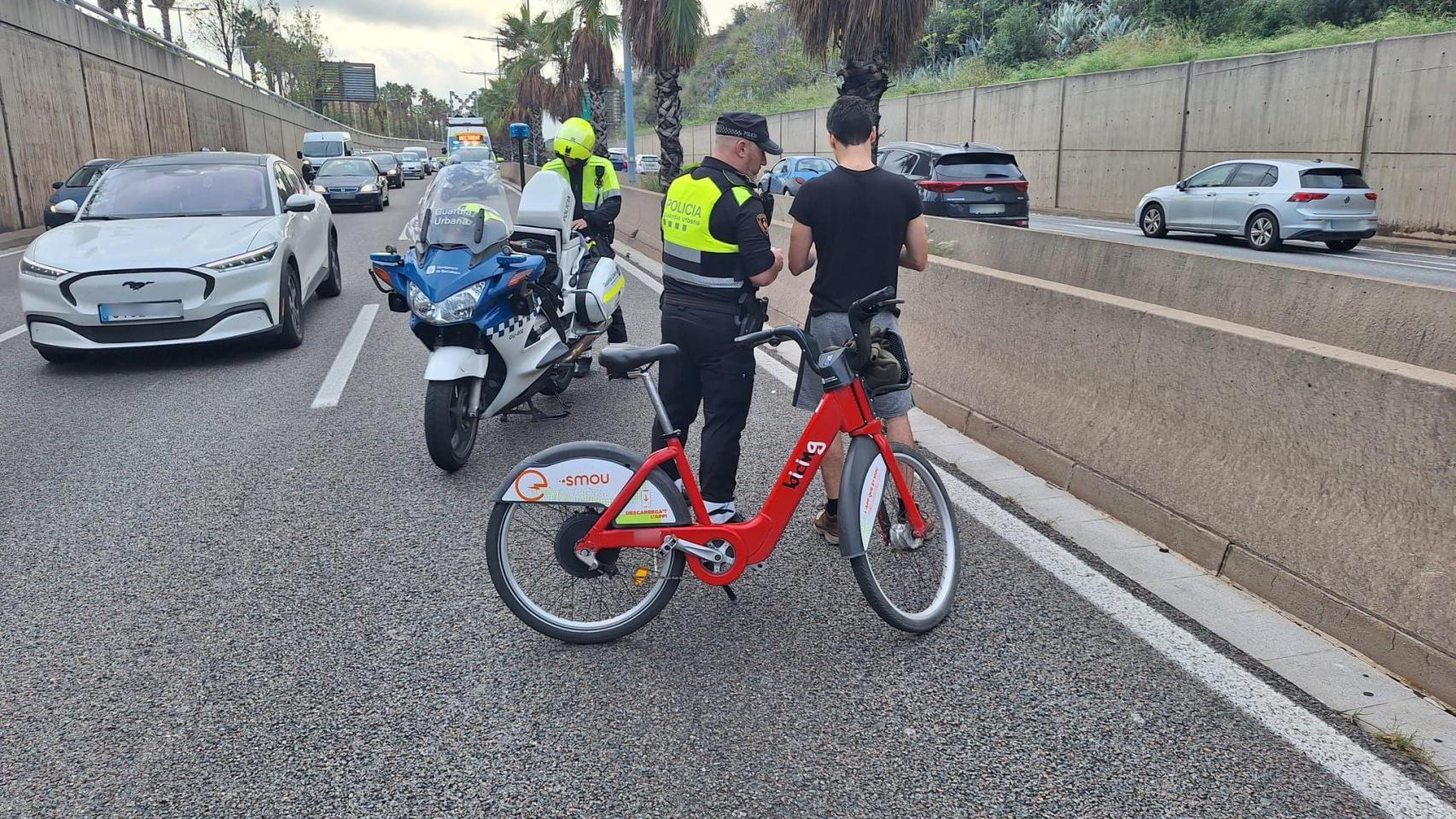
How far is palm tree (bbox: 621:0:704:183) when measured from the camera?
24.2 meters

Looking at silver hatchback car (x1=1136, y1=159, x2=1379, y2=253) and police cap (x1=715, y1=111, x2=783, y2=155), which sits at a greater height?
police cap (x1=715, y1=111, x2=783, y2=155)

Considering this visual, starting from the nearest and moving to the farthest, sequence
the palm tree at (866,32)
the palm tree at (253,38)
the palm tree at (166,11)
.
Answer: the palm tree at (866,32)
the palm tree at (166,11)
the palm tree at (253,38)

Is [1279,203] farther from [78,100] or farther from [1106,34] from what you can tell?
[78,100]

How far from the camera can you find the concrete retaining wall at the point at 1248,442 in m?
3.43

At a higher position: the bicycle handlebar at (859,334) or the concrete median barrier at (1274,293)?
the bicycle handlebar at (859,334)

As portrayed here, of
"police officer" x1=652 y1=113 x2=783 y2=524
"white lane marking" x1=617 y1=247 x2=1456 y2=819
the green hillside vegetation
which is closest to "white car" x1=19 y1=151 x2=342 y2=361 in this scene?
"police officer" x1=652 y1=113 x2=783 y2=524

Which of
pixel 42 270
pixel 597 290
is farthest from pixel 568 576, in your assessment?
pixel 42 270

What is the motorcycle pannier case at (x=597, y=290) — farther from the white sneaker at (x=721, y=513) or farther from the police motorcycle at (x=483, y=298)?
the white sneaker at (x=721, y=513)

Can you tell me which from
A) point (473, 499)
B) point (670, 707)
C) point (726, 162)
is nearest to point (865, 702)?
point (670, 707)

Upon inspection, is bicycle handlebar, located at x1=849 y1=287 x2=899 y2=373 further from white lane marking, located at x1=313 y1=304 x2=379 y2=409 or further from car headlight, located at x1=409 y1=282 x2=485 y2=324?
white lane marking, located at x1=313 y1=304 x2=379 y2=409

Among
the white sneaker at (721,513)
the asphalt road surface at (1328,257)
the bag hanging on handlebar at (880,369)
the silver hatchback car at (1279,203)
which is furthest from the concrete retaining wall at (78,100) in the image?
the silver hatchback car at (1279,203)

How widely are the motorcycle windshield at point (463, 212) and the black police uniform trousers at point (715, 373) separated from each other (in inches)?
86.3

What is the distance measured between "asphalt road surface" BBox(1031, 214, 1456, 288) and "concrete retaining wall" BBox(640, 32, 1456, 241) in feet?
6.61

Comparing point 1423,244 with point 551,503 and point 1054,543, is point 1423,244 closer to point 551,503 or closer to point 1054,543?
point 1054,543
